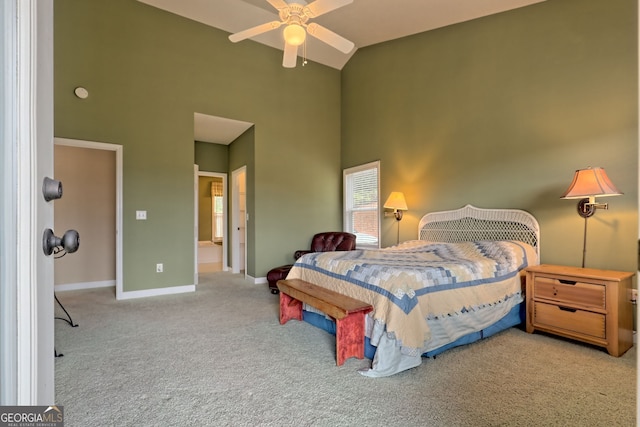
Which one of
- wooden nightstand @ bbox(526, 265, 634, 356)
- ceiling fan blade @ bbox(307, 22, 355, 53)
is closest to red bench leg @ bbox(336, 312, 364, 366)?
wooden nightstand @ bbox(526, 265, 634, 356)

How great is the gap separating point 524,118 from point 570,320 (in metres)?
2.06

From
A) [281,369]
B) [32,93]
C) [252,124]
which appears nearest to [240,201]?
[252,124]

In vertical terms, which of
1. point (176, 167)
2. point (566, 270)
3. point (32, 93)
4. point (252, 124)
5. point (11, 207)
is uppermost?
point (252, 124)

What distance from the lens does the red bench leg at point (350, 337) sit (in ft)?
7.23

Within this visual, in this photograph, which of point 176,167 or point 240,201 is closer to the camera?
point 176,167

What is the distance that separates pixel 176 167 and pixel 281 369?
343 centimetres

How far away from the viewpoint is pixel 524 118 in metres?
3.33

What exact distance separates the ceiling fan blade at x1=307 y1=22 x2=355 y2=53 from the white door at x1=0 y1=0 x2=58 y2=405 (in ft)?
9.36

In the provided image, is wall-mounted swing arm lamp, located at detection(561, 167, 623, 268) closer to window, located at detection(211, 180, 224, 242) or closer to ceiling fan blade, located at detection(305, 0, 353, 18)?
ceiling fan blade, located at detection(305, 0, 353, 18)

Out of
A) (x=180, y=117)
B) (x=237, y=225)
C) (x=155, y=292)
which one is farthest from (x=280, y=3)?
(x=237, y=225)

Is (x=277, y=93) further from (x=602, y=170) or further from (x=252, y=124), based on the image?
(x=602, y=170)

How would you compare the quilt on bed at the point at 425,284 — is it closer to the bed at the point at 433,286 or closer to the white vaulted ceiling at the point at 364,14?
the bed at the point at 433,286

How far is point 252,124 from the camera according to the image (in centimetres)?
506

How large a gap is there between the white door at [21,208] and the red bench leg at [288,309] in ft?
8.39
